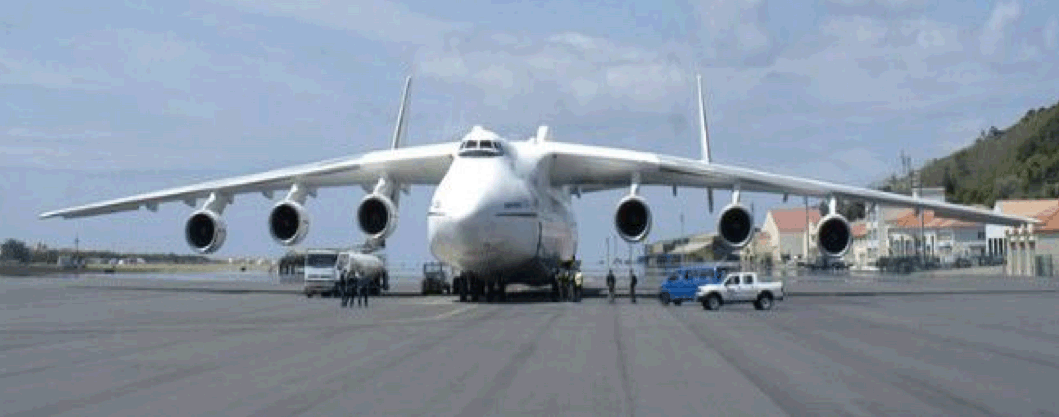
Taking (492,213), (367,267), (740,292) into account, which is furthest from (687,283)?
(367,267)

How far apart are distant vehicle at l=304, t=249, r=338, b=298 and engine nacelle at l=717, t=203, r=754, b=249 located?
14299mm

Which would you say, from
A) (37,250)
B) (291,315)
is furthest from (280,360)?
(37,250)

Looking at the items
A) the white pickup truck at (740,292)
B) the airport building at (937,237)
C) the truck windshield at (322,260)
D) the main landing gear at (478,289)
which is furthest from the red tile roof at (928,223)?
the white pickup truck at (740,292)

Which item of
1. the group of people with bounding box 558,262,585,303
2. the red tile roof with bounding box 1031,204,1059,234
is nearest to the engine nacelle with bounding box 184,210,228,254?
the group of people with bounding box 558,262,585,303

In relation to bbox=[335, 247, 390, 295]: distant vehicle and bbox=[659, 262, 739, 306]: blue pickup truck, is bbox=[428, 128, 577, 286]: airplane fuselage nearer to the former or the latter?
bbox=[659, 262, 739, 306]: blue pickup truck

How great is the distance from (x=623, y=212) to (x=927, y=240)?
93523mm

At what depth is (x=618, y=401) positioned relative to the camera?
540 inches

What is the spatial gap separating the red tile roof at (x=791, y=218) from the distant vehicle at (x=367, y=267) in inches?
4285

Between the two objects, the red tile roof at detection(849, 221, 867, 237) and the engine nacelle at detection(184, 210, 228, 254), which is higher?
the red tile roof at detection(849, 221, 867, 237)

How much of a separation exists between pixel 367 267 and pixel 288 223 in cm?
1082

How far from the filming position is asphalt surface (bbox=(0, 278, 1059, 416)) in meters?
13.6

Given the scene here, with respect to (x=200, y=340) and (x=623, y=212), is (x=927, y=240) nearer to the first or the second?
(x=623, y=212)

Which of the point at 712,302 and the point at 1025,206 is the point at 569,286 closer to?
the point at 712,302

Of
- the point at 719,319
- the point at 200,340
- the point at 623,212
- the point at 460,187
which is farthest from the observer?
the point at 623,212
